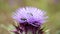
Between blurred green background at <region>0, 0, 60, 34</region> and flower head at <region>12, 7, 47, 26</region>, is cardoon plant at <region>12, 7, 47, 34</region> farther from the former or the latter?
blurred green background at <region>0, 0, 60, 34</region>

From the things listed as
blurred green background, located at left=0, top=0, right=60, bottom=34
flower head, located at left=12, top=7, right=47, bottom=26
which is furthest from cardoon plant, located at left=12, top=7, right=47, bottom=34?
blurred green background, located at left=0, top=0, right=60, bottom=34

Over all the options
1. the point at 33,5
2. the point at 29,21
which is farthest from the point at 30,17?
the point at 33,5

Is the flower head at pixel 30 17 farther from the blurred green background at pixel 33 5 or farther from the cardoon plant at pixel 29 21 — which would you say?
the blurred green background at pixel 33 5

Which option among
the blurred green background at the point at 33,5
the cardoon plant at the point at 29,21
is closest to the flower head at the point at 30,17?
the cardoon plant at the point at 29,21

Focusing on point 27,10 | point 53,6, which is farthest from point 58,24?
point 27,10

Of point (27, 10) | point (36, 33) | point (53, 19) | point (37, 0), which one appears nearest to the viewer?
point (36, 33)

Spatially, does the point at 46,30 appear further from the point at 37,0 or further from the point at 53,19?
the point at 37,0

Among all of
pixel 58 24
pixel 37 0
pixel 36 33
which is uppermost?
pixel 37 0

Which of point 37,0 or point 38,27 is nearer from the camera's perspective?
point 38,27

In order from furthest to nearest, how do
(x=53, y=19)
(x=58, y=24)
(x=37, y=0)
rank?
(x=37, y=0) → (x=53, y=19) → (x=58, y=24)
